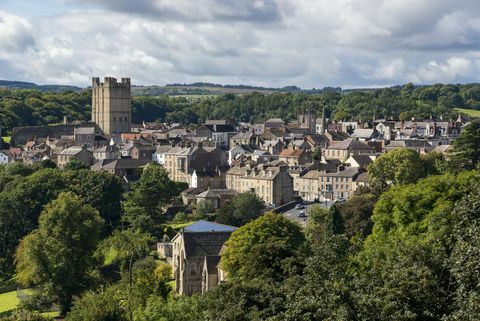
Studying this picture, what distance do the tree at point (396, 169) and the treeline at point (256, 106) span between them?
72208 mm

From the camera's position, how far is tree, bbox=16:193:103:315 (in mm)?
49344

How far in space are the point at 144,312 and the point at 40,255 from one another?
17.6m

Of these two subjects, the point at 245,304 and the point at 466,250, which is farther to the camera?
the point at 245,304

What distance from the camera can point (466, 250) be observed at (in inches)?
843

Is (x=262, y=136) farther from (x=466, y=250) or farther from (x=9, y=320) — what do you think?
(x=466, y=250)

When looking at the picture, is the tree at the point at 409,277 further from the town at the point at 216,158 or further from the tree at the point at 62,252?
the tree at the point at 62,252

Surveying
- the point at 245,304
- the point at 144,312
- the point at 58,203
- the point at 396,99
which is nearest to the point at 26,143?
the point at 58,203

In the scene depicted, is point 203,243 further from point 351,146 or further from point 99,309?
point 351,146

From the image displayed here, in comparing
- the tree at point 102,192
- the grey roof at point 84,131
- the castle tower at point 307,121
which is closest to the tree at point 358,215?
the tree at point 102,192

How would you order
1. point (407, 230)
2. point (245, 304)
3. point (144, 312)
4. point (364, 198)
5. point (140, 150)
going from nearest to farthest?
→ point (245, 304)
point (144, 312)
point (407, 230)
point (364, 198)
point (140, 150)

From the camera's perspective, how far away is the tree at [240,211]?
202 feet

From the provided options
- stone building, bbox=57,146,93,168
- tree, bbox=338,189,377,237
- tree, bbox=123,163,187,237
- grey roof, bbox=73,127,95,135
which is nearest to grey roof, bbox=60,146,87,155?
stone building, bbox=57,146,93,168

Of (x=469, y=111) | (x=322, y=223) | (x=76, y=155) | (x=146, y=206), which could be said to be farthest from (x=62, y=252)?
(x=469, y=111)

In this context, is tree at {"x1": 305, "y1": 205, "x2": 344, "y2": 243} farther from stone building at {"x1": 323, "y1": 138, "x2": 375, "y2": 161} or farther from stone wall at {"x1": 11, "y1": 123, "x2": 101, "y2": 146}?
stone wall at {"x1": 11, "y1": 123, "x2": 101, "y2": 146}
